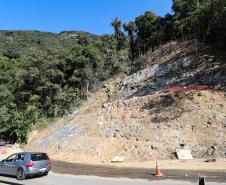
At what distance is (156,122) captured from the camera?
33.1 m

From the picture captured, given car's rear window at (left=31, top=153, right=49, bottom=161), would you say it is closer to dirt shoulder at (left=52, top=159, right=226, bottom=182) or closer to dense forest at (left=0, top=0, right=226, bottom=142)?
dirt shoulder at (left=52, top=159, right=226, bottom=182)

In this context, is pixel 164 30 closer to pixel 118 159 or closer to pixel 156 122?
pixel 156 122

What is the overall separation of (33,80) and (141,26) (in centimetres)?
2588

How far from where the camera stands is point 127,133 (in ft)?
108

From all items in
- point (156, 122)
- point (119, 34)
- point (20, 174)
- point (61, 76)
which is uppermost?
point (119, 34)

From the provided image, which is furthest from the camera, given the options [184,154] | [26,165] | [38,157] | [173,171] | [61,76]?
[61,76]

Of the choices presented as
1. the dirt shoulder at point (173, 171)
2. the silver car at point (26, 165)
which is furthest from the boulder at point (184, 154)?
the silver car at point (26, 165)

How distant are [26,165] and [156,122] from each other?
15507 mm

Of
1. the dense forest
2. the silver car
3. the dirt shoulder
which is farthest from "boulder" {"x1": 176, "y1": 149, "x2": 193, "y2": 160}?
the dense forest

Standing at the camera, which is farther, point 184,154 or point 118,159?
point 118,159

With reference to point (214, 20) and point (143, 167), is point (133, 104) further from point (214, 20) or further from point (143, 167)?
point (143, 167)

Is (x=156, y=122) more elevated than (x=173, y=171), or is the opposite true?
(x=156, y=122)

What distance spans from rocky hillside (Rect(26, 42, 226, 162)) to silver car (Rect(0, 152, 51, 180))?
951 cm

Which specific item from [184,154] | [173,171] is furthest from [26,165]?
[184,154]
